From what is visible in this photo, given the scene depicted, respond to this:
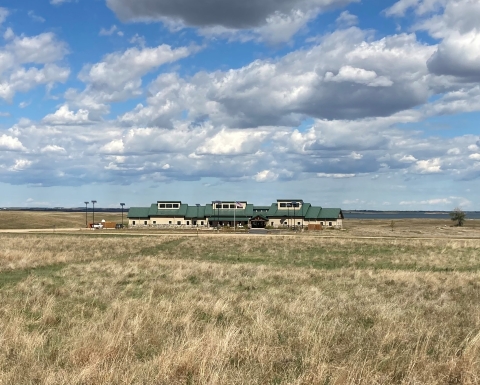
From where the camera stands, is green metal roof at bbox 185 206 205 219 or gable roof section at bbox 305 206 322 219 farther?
green metal roof at bbox 185 206 205 219

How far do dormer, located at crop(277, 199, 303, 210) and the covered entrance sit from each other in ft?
18.6

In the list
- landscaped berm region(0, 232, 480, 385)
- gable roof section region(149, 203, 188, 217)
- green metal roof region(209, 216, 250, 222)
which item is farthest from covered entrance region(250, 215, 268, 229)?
landscaped berm region(0, 232, 480, 385)

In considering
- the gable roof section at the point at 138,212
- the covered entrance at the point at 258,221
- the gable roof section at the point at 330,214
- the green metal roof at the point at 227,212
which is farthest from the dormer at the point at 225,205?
the gable roof section at the point at 330,214

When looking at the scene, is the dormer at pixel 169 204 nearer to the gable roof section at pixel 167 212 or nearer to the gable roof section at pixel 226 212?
the gable roof section at pixel 167 212

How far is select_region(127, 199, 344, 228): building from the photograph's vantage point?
11662 centimetres

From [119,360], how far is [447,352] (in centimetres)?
585

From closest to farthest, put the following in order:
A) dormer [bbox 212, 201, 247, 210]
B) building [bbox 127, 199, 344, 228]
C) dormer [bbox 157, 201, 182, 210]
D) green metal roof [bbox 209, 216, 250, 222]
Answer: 1. building [bbox 127, 199, 344, 228]
2. green metal roof [bbox 209, 216, 250, 222]
3. dormer [bbox 212, 201, 247, 210]
4. dormer [bbox 157, 201, 182, 210]

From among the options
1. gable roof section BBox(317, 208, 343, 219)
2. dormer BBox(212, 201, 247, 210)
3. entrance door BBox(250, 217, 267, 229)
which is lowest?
entrance door BBox(250, 217, 267, 229)

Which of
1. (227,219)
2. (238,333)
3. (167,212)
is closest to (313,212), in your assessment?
(227,219)

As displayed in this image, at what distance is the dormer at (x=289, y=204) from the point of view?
118062mm

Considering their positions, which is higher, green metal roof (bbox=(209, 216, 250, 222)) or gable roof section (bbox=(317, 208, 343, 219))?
gable roof section (bbox=(317, 208, 343, 219))

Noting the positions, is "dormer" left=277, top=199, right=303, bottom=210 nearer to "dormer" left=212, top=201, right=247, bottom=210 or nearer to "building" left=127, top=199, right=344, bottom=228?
"building" left=127, top=199, right=344, bottom=228

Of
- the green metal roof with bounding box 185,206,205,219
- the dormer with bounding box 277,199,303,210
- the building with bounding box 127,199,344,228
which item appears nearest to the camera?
the building with bounding box 127,199,344,228

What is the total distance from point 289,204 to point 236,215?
13.8 metres
